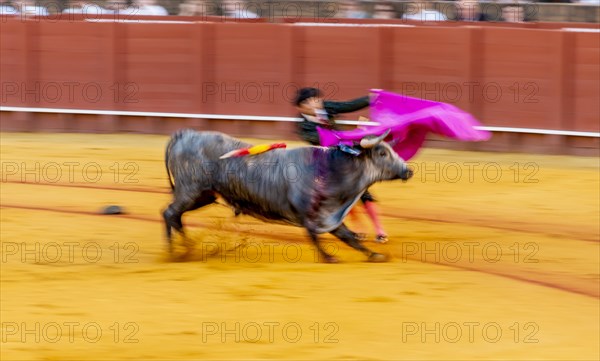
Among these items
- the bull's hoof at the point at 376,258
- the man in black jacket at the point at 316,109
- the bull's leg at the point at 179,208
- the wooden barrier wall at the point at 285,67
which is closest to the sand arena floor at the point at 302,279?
the bull's hoof at the point at 376,258

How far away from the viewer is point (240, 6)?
63.6ft

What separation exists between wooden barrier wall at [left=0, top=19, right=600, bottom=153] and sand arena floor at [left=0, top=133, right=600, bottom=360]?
1.94 metres

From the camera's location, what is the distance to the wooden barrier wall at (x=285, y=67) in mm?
14812

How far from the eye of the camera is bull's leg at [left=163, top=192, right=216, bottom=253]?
30.1 feet

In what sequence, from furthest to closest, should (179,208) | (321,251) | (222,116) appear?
(222,116) < (179,208) < (321,251)

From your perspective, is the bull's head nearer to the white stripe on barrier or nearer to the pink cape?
the pink cape

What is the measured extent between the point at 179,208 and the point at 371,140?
1509 mm

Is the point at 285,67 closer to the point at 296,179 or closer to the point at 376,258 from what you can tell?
the point at 296,179

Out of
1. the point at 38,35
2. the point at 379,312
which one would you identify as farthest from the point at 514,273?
the point at 38,35

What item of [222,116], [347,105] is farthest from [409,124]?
[222,116]

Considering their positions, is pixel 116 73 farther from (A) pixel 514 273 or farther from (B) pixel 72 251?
(A) pixel 514 273

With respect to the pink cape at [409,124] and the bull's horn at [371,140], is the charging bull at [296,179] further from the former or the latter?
the pink cape at [409,124]

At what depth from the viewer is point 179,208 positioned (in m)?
9.20

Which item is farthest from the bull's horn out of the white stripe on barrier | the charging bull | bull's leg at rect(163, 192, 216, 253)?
the white stripe on barrier
